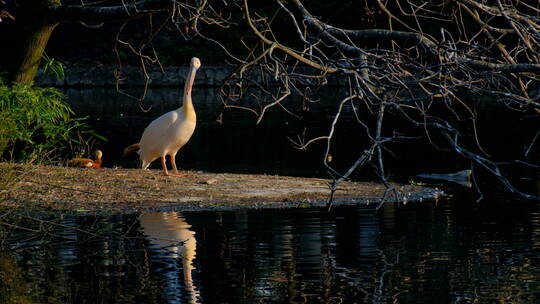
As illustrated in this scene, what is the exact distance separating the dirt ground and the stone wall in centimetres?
2545

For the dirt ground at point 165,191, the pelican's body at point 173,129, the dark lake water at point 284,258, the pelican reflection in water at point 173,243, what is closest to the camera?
the dark lake water at point 284,258

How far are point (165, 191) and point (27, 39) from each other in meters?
2.74

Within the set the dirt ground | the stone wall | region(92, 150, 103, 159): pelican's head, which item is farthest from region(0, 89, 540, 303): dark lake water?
the stone wall

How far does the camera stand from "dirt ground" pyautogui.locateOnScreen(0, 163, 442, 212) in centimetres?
1240

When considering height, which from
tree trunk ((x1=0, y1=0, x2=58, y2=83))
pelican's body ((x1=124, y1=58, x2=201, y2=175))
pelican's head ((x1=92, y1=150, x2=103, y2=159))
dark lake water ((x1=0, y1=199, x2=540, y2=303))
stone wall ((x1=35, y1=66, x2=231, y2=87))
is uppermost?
stone wall ((x1=35, y1=66, x2=231, y2=87))

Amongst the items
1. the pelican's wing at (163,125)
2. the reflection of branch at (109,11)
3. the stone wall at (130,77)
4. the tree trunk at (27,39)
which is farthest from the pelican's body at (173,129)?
the stone wall at (130,77)

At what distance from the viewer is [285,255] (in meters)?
9.27

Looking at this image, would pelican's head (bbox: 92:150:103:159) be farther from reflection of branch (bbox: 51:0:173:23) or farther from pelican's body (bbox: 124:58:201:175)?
reflection of branch (bbox: 51:0:173:23)

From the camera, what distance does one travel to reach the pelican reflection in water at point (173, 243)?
7835mm

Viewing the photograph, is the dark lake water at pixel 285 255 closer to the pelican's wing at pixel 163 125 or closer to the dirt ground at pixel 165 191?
the dirt ground at pixel 165 191

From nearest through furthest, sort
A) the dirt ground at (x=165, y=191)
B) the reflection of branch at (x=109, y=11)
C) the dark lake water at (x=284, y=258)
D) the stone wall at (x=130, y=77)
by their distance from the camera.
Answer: the dark lake water at (x=284, y=258) → the reflection of branch at (x=109, y=11) → the dirt ground at (x=165, y=191) → the stone wall at (x=130, y=77)

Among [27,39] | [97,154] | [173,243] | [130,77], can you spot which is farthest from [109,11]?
[130,77]

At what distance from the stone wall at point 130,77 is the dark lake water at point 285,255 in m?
26.4

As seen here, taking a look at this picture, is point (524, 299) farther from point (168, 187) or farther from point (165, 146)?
point (165, 146)
